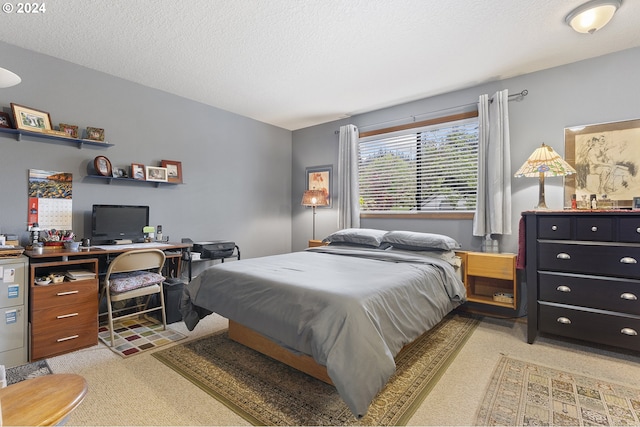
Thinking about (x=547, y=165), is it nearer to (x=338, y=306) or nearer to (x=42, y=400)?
(x=338, y=306)

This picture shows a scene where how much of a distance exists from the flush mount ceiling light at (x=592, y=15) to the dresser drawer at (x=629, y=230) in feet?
4.88

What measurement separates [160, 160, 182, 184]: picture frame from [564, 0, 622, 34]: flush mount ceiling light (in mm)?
4086

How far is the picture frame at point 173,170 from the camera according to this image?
372cm

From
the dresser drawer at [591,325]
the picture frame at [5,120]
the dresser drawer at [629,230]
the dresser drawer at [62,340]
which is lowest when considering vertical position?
the dresser drawer at [62,340]

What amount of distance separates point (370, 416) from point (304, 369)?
53 centimetres

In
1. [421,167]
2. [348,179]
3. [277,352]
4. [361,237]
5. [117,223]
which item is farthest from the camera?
[348,179]

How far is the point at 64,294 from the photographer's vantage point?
8.09ft

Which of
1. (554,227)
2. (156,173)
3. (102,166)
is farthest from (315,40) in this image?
(554,227)

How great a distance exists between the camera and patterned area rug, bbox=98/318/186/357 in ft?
8.29

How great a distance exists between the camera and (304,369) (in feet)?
6.67

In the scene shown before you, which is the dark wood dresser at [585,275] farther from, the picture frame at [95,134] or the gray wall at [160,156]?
the picture frame at [95,134]

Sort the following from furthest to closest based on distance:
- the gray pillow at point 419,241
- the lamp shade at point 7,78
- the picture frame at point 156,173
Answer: the picture frame at point 156,173
the gray pillow at point 419,241
the lamp shade at point 7,78

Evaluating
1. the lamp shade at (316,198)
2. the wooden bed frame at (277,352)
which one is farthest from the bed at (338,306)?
the lamp shade at (316,198)

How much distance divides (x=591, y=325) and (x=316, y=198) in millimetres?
3317
